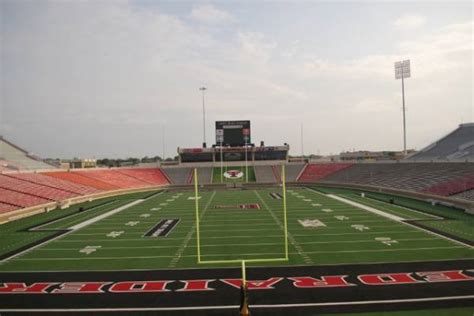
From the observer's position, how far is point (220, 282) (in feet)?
32.1

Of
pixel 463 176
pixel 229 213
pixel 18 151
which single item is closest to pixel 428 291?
pixel 229 213

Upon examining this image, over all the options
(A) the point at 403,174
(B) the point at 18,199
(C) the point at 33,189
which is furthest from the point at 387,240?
(C) the point at 33,189

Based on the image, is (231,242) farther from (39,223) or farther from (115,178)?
(115,178)

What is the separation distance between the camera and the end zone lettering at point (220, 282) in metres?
9.41

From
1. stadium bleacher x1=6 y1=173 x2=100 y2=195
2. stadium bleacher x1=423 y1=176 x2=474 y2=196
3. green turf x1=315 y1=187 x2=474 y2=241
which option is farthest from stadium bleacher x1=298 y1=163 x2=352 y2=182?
stadium bleacher x1=6 y1=173 x2=100 y2=195

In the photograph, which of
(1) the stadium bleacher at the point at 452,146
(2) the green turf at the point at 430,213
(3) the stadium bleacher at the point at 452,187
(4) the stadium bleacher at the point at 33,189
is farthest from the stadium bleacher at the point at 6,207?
(1) the stadium bleacher at the point at 452,146

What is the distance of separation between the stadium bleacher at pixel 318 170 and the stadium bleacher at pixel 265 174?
12.6 ft

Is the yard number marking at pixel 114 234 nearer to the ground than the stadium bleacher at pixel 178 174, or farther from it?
nearer to the ground

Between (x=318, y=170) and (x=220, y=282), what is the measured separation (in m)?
43.8

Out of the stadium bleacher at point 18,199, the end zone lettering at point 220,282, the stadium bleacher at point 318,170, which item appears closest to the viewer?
the end zone lettering at point 220,282

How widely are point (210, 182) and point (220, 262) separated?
3853 cm

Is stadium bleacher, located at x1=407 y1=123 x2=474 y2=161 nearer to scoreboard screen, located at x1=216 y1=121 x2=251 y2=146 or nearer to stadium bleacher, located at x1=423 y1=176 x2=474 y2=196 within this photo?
stadium bleacher, located at x1=423 y1=176 x2=474 y2=196

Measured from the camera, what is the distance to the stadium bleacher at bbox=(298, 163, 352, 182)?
48703mm

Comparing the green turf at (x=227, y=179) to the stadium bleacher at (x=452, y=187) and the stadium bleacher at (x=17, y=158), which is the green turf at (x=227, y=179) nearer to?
the stadium bleacher at (x=17, y=158)
